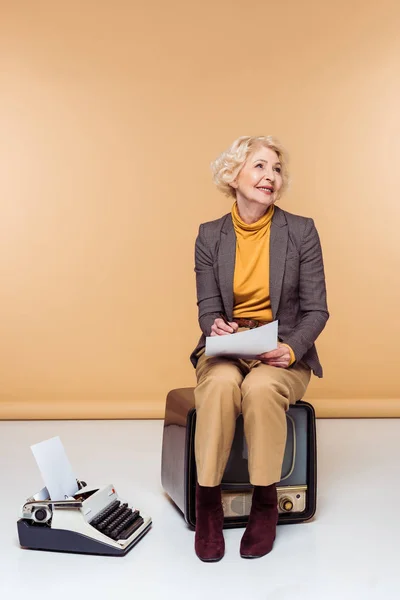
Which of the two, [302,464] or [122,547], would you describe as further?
[302,464]

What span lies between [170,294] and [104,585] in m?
2.80

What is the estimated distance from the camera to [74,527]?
2402 mm

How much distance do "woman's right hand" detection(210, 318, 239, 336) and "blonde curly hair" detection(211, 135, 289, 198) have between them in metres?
0.62

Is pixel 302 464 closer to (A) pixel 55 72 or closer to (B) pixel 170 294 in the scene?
(B) pixel 170 294

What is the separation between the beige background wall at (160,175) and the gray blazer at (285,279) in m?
1.88

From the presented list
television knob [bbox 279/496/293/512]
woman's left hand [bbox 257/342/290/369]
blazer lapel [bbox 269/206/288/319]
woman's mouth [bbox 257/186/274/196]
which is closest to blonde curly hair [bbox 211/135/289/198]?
woman's mouth [bbox 257/186/274/196]

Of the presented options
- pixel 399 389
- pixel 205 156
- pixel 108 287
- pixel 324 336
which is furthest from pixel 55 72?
pixel 399 389

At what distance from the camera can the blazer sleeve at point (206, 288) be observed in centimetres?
288

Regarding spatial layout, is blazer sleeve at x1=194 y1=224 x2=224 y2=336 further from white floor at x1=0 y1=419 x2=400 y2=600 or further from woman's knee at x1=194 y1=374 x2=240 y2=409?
white floor at x1=0 y1=419 x2=400 y2=600

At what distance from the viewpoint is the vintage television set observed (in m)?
2.61

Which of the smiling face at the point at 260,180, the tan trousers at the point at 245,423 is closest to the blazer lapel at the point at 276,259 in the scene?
the smiling face at the point at 260,180

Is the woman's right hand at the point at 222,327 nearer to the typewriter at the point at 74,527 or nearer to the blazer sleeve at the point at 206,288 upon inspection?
the blazer sleeve at the point at 206,288

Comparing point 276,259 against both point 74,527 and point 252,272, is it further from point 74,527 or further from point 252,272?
point 74,527

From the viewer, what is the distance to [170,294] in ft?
15.8
